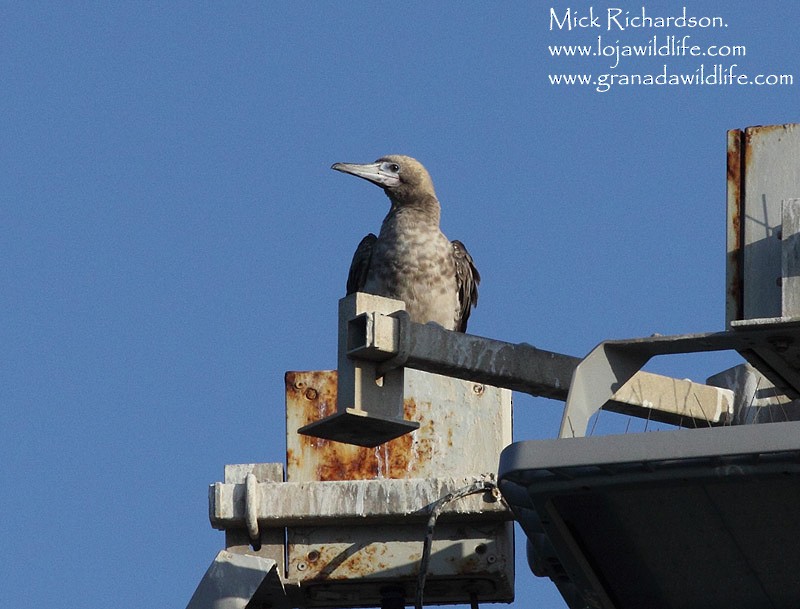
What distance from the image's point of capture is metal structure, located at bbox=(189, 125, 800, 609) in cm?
609

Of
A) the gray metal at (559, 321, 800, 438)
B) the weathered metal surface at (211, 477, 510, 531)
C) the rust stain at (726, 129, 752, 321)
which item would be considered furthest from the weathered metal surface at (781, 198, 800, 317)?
the weathered metal surface at (211, 477, 510, 531)

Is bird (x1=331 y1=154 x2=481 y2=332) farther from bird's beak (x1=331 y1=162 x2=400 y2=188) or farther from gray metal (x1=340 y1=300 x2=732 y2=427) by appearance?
gray metal (x1=340 y1=300 x2=732 y2=427)

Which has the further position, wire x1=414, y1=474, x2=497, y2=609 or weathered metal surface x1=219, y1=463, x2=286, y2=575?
weathered metal surface x1=219, y1=463, x2=286, y2=575

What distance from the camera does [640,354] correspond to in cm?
708

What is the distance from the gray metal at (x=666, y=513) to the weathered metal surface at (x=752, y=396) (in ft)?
5.64

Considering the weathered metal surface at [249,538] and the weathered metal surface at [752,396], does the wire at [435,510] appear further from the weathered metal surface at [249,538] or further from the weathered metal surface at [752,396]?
the weathered metal surface at [752,396]

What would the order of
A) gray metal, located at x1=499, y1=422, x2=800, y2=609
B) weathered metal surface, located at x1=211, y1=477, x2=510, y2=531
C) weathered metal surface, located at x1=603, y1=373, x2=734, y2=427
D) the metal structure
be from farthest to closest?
weathered metal surface, located at x1=211, y1=477, x2=510, y2=531 → weathered metal surface, located at x1=603, y1=373, x2=734, y2=427 → the metal structure → gray metal, located at x1=499, y1=422, x2=800, y2=609

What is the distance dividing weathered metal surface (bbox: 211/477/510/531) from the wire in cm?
11

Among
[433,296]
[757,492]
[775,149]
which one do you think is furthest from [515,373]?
[433,296]

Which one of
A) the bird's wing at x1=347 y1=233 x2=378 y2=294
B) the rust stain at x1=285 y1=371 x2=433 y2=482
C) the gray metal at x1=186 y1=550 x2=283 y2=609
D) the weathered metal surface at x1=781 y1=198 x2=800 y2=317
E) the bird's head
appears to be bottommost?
the gray metal at x1=186 y1=550 x2=283 y2=609

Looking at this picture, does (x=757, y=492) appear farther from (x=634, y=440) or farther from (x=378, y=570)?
(x=378, y=570)

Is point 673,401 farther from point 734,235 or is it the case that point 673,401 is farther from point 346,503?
point 346,503

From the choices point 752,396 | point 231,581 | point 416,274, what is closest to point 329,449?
point 231,581

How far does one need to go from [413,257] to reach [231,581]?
6672 mm
